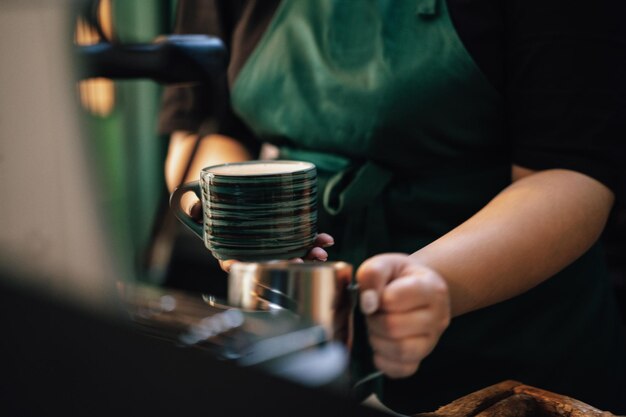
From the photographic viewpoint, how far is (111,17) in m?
0.62

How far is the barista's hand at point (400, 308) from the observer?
1.19 feet

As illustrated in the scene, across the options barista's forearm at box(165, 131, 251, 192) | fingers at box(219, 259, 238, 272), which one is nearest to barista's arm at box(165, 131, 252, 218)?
barista's forearm at box(165, 131, 251, 192)

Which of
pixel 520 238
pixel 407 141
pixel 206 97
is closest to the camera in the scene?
pixel 520 238

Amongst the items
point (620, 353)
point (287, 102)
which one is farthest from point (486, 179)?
point (620, 353)

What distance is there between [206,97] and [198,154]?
0.06 m

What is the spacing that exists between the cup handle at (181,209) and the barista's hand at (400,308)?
0.14 metres

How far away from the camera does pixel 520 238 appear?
18.3 inches

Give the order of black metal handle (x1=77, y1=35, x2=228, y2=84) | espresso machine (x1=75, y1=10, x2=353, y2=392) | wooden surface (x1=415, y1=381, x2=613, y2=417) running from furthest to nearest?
black metal handle (x1=77, y1=35, x2=228, y2=84)
wooden surface (x1=415, y1=381, x2=613, y2=417)
espresso machine (x1=75, y1=10, x2=353, y2=392)

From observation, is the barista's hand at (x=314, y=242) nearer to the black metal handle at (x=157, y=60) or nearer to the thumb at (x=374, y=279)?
the thumb at (x=374, y=279)

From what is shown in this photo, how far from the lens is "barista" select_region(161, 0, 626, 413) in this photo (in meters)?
0.48

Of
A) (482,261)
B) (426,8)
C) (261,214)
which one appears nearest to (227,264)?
(261,214)

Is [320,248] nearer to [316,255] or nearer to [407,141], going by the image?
[316,255]

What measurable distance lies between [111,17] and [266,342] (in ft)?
1.19

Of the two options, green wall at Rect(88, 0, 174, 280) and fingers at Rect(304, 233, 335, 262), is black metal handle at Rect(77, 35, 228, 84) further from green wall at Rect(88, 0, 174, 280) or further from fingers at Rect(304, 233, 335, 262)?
fingers at Rect(304, 233, 335, 262)
